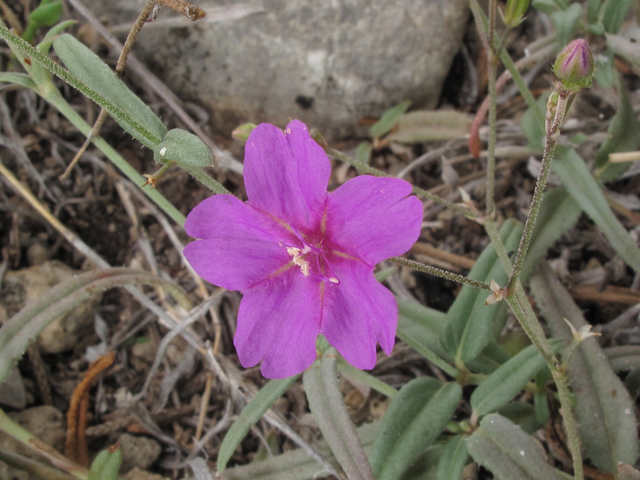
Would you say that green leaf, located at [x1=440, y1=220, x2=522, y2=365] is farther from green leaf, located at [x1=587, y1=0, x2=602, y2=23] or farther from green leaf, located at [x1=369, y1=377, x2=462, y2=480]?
Result: green leaf, located at [x1=587, y1=0, x2=602, y2=23]

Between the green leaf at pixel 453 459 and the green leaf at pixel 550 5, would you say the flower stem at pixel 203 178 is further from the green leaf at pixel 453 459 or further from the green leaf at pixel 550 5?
the green leaf at pixel 550 5

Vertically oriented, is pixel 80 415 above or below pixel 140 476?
above

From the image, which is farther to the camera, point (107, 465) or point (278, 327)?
point (107, 465)

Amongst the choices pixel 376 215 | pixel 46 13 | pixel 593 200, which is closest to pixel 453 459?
pixel 376 215

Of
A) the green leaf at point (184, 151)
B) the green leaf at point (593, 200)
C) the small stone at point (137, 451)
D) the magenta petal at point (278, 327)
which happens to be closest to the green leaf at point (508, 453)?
the magenta petal at point (278, 327)

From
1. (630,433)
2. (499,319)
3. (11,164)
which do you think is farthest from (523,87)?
(11,164)

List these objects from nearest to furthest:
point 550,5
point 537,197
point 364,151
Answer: point 537,197 → point 550,5 → point 364,151

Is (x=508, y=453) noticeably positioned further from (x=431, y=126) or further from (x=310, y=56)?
(x=310, y=56)

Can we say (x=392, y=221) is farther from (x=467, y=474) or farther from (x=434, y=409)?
(x=467, y=474)
